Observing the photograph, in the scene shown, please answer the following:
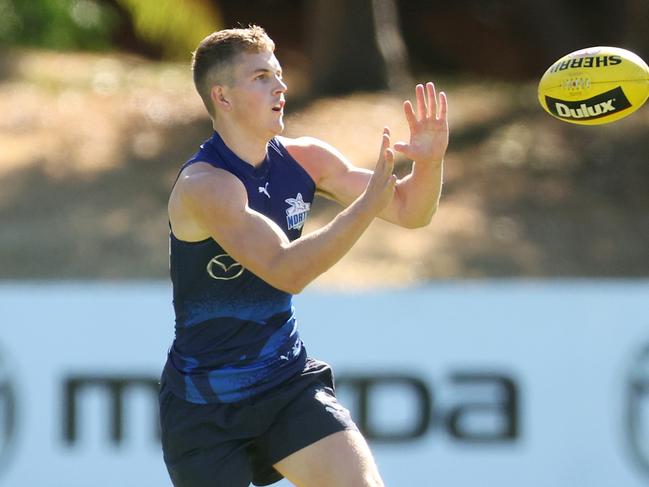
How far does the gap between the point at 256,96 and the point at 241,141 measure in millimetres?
176

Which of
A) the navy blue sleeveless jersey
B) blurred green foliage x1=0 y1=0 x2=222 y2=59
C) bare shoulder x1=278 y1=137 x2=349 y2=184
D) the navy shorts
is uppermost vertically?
blurred green foliage x1=0 y1=0 x2=222 y2=59

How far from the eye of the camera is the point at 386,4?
14891mm

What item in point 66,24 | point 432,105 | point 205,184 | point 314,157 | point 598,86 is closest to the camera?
point 205,184

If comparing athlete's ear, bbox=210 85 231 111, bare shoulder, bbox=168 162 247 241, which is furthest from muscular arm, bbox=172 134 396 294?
athlete's ear, bbox=210 85 231 111

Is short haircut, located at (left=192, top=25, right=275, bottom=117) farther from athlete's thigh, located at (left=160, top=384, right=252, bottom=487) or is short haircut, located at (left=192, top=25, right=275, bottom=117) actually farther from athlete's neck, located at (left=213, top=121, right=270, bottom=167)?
athlete's thigh, located at (left=160, top=384, right=252, bottom=487)

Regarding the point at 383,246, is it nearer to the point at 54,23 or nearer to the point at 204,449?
the point at 54,23

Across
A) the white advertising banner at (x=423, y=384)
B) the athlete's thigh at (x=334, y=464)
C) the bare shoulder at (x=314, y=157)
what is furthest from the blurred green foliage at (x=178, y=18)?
the athlete's thigh at (x=334, y=464)

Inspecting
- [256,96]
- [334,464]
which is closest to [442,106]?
[256,96]

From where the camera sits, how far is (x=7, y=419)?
7.21 meters

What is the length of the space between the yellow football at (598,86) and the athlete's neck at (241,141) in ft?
3.75

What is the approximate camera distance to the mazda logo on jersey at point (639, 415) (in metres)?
7.14

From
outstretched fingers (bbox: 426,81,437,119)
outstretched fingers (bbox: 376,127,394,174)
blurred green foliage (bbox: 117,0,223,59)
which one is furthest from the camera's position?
blurred green foliage (bbox: 117,0,223,59)

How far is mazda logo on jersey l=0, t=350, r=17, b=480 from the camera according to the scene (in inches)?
284

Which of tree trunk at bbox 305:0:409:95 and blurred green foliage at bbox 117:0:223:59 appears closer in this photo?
blurred green foliage at bbox 117:0:223:59
